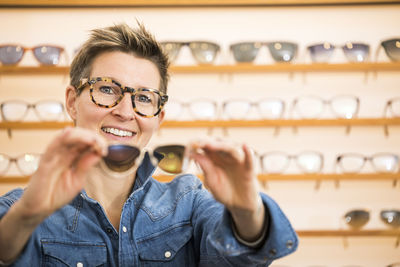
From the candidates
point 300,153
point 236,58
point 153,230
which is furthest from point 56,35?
point 153,230

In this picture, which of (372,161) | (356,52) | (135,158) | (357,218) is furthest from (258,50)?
(135,158)

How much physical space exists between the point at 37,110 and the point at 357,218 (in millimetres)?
2131

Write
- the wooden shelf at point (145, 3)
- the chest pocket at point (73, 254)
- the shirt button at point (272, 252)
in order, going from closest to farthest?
the shirt button at point (272, 252) < the chest pocket at point (73, 254) < the wooden shelf at point (145, 3)

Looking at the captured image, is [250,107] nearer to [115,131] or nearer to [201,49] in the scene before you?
[201,49]

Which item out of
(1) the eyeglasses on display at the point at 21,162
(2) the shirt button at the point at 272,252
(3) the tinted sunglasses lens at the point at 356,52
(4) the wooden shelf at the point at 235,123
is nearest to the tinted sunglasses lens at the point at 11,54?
(4) the wooden shelf at the point at 235,123

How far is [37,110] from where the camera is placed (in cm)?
267

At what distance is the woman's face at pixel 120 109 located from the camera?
3.79ft

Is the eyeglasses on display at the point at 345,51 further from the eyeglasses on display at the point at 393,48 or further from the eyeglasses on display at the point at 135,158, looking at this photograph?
the eyeglasses on display at the point at 135,158

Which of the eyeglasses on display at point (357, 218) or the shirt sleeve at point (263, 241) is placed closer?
the shirt sleeve at point (263, 241)

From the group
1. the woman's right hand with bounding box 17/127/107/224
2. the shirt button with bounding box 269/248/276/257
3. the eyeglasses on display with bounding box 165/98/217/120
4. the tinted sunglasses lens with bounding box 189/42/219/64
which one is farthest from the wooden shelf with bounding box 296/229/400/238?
the woman's right hand with bounding box 17/127/107/224

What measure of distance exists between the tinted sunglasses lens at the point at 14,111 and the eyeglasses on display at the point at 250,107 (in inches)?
49.6

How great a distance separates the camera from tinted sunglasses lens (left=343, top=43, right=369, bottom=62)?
2762 mm

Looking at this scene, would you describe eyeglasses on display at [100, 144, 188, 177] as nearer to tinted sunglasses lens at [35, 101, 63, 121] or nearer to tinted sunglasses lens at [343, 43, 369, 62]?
tinted sunglasses lens at [35, 101, 63, 121]

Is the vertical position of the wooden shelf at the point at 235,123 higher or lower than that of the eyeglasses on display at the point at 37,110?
lower
